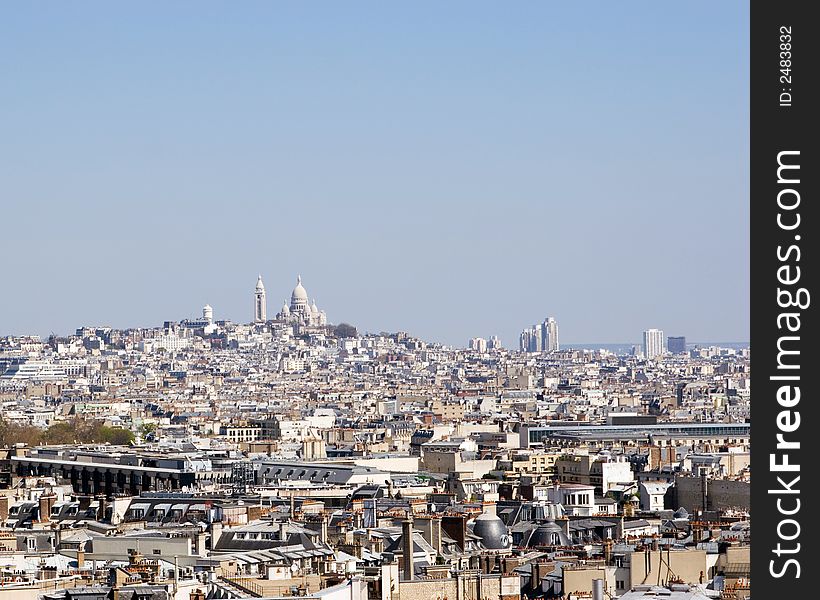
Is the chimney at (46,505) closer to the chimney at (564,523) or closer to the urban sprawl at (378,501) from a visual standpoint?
the urban sprawl at (378,501)

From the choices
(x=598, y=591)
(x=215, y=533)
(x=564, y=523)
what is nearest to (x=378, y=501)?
(x=564, y=523)

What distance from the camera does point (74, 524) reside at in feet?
130

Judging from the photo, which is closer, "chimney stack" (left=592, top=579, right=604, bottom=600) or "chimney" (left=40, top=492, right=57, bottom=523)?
"chimney stack" (left=592, top=579, right=604, bottom=600)

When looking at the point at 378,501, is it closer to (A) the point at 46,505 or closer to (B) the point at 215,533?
(A) the point at 46,505

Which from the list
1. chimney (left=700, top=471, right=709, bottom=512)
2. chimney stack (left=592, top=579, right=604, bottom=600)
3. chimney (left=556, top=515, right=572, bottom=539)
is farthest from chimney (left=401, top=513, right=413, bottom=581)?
chimney (left=700, top=471, right=709, bottom=512)

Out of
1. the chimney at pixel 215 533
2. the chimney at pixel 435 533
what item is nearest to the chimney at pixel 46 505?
the chimney at pixel 215 533

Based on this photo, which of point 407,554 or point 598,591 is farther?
point 407,554

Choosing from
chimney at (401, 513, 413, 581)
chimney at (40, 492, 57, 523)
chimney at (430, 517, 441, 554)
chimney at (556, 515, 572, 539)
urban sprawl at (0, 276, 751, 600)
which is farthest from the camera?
chimney at (40, 492, 57, 523)

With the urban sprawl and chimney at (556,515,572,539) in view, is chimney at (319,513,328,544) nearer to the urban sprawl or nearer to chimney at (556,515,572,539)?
the urban sprawl

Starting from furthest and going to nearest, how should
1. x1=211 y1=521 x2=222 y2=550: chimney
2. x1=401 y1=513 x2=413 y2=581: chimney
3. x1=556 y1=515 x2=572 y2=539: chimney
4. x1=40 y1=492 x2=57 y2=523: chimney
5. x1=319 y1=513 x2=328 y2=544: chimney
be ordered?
x1=40 y1=492 x2=57 y2=523: chimney < x1=556 y1=515 x2=572 y2=539: chimney < x1=319 y1=513 x2=328 y2=544: chimney < x1=211 y1=521 x2=222 y2=550: chimney < x1=401 y1=513 x2=413 y2=581: chimney

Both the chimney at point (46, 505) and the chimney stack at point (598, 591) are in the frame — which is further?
the chimney at point (46, 505)
